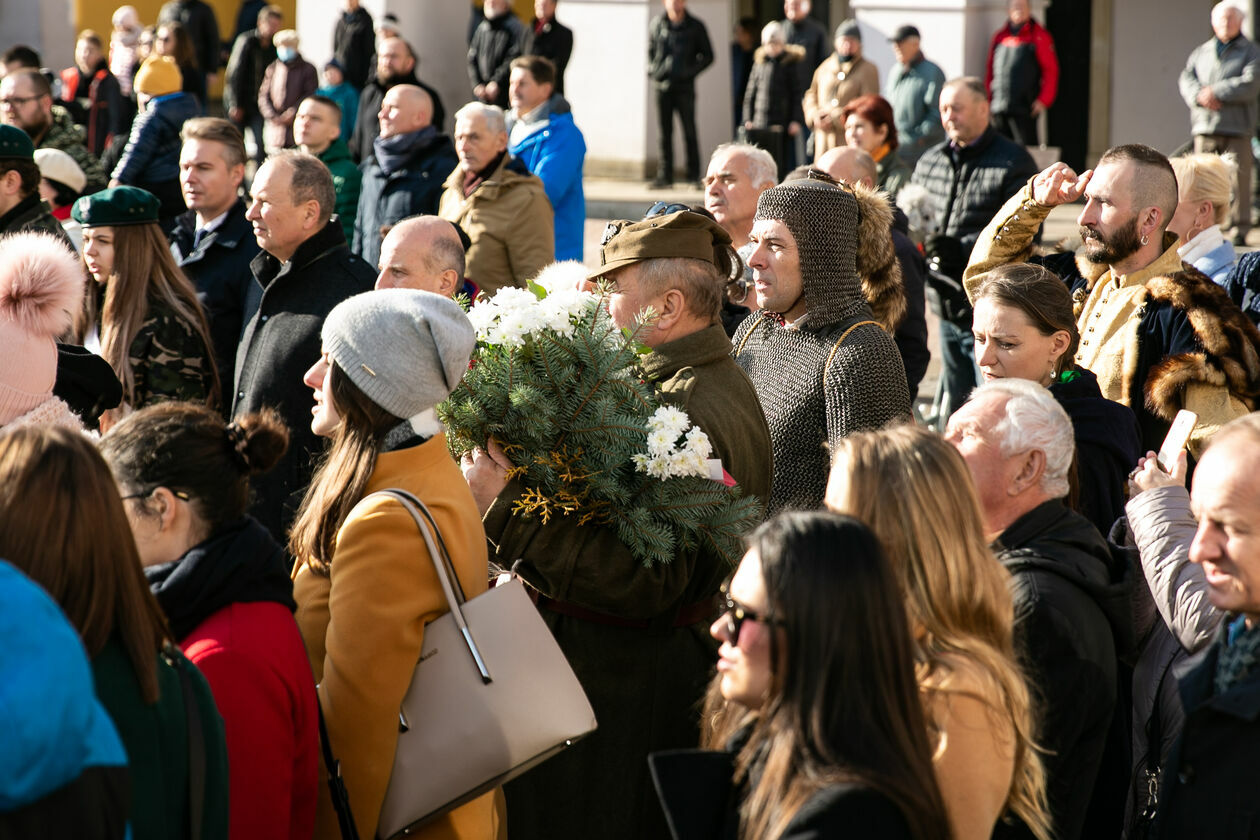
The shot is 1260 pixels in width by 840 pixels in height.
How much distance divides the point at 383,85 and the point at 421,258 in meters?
7.35

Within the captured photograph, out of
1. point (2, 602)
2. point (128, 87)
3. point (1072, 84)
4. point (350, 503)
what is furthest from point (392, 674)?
point (1072, 84)

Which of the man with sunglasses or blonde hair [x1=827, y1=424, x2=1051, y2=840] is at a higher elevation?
the man with sunglasses

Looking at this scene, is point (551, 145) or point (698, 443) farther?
point (551, 145)

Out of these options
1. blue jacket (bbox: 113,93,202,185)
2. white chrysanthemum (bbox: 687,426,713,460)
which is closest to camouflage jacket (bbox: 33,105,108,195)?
blue jacket (bbox: 113,93,202,185)

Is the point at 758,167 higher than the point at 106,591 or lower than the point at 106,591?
higher

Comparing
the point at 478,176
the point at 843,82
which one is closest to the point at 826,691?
the point at 478,176

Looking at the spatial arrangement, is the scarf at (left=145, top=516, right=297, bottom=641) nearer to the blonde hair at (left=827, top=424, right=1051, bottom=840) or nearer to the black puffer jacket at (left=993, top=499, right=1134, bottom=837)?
the blonde hair at (left=827, top=424, right=1051, bottom=840)

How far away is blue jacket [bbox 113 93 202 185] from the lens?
903cm

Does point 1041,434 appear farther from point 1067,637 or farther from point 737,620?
point 737,620

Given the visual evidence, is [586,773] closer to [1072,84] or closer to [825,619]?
[825,619]

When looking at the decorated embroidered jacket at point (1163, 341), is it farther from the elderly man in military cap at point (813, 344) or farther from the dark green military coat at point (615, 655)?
the dark green military coat at point (615, 655)

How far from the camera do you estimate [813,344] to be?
175 inches

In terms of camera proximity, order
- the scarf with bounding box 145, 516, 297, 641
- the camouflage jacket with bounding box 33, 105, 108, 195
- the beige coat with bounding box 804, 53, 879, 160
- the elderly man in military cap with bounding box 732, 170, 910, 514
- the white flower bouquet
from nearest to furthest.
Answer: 1. the scarf with bounding box 145, 516, 297, 641
2. the white flower bouquet
3. the elderly man in military cap with bounding box 732, 170, 910, 514
4. the camouflage jacket with bounding box 33, 105, 108, 195
5. the beige coat with bounding box 804, 53, 879, 160

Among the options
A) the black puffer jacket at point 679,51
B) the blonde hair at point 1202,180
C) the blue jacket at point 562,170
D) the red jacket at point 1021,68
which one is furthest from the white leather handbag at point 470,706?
the black puffer jacket at point 679,51
